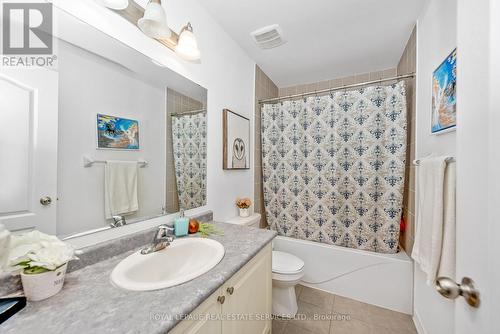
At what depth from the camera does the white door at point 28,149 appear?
0.62 m

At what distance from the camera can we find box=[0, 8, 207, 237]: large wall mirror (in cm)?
77

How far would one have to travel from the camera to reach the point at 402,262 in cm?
157

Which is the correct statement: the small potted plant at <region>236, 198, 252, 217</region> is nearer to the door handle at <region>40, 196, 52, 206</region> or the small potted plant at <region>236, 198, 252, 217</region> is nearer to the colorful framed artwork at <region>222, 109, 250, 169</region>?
the colorful framed artwork at <region>222, 109, 250, 169</region>

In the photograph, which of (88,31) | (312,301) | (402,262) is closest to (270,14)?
(88,31)

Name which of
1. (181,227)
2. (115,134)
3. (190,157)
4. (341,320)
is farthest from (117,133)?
(341,320)

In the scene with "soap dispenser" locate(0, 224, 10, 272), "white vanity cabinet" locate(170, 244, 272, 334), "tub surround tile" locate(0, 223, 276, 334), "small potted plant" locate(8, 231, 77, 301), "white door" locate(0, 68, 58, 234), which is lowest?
"white vanity cabinet" locate(170, 244, 272, 334)

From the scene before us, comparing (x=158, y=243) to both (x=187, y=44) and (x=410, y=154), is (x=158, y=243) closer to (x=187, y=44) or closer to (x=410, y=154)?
(x=187, y=44)

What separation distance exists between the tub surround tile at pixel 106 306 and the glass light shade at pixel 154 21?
1088mm

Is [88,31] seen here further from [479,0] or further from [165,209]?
[479,0]

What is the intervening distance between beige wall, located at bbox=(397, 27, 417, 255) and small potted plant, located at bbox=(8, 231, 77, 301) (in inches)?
83.3

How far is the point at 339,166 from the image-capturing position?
1.85m

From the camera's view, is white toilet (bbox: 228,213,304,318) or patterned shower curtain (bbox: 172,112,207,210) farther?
white toilet (bbox: 228,213,304,318)

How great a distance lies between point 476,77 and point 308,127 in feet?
5.13

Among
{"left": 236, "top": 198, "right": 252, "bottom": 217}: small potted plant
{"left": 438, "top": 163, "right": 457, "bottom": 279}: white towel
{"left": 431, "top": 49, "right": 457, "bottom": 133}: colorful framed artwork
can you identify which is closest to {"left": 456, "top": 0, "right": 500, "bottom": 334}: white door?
{"left": 438, "top": 163, "right": 457, "bottom": 279}: white towel
